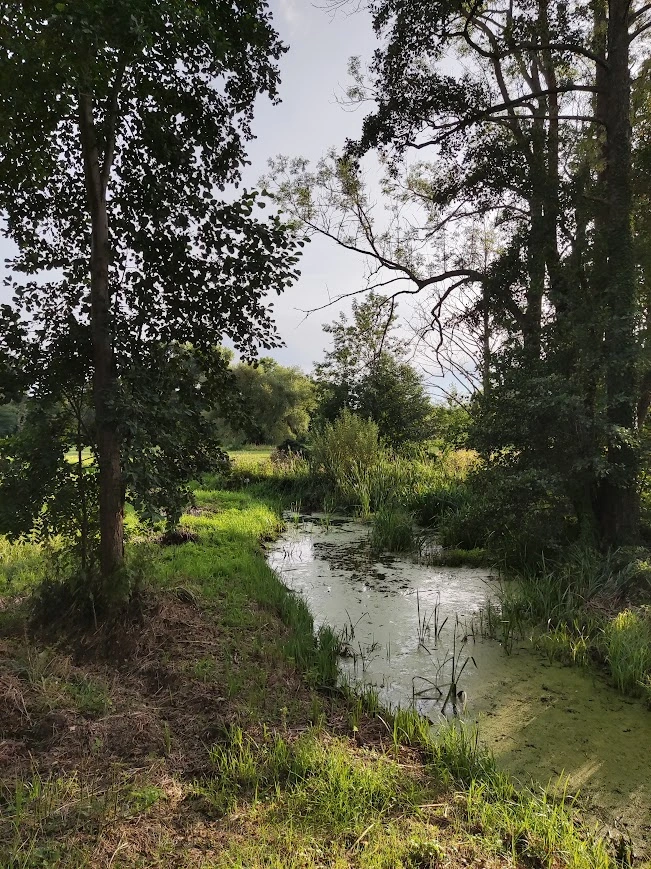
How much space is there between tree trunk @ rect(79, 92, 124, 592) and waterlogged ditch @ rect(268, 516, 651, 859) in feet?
5.90

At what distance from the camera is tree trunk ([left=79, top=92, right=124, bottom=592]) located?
3.18 meters

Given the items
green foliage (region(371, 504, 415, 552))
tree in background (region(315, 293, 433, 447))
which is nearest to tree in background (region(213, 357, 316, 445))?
tree in background (region(315, 293, 433, 447))

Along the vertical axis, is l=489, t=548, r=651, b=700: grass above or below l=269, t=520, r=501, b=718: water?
above

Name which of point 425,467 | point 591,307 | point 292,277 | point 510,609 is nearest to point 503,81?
point 591,307

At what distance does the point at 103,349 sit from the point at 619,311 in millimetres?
4907

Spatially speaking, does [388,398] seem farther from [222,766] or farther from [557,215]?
[222,766]

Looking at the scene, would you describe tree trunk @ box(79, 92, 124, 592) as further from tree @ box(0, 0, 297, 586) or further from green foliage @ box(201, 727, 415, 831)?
green foliage @ box(201, 727, 415, 831)

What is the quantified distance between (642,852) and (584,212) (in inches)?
233

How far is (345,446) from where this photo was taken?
34.9 ft

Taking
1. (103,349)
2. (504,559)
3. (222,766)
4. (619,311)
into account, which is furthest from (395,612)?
(619,311)

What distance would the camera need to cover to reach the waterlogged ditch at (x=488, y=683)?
99.2 inches

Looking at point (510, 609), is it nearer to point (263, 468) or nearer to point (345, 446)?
point (345, 446)

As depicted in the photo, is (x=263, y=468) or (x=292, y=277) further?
(x=263, y=468)

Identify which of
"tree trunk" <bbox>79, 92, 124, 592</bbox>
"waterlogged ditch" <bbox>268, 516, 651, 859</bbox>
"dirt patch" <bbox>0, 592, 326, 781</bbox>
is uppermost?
"tree trunk" <bbox>79, 92, 124, 592</bbox>
